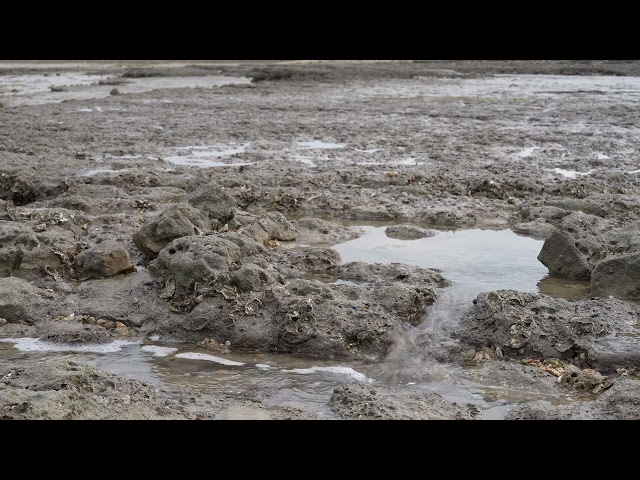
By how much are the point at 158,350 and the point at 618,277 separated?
3736 mm

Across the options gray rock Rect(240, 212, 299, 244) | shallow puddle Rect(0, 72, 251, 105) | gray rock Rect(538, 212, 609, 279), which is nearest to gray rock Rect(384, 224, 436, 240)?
gray rock Rect(240, 212, 299, 244)

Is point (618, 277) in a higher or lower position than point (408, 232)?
higher

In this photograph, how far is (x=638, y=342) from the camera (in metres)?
4.84

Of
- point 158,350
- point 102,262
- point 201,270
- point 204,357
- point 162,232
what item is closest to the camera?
point 204,357

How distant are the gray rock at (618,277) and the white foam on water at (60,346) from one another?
149 inches

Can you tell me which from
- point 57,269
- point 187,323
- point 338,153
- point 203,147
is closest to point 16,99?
point 203,147

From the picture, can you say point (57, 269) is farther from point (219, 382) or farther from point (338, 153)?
point (338, 153)

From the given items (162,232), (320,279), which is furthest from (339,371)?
(162,232)

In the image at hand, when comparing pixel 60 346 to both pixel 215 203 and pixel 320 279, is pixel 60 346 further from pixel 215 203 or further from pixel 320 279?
pixel 215 203

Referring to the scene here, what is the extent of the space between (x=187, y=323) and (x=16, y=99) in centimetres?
1894

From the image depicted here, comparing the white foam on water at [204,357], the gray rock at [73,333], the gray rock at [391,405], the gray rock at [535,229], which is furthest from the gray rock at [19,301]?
the gray rock at [535,229]

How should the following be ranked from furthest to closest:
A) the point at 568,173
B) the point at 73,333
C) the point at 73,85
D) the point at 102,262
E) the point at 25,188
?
the point at 73,85, the point at 568,173, the point at 25,188, the point at 102,262, the point at 73,333

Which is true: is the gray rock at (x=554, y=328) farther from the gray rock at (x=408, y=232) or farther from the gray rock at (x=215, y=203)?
the gray rock at (x=215, y=203)

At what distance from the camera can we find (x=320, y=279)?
634cm
